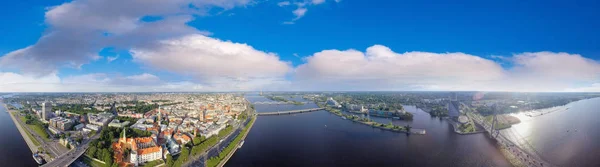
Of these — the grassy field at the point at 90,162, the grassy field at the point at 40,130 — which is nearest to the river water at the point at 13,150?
the grassy field at the point at 40,130

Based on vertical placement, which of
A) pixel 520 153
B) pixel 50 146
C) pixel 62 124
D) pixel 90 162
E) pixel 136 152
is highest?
pixel 62 124

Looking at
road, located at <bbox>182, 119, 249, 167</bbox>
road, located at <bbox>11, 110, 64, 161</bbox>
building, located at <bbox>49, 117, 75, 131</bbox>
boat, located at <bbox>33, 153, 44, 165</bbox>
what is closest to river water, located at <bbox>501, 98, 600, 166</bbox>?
road, located at <bbox>182, 119, 249, 167</bbox>

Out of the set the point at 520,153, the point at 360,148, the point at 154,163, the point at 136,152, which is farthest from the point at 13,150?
the point at 520,153

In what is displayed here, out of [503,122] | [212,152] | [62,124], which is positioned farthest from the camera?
[503,122]

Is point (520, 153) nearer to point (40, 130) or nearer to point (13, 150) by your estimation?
point (13, 150)

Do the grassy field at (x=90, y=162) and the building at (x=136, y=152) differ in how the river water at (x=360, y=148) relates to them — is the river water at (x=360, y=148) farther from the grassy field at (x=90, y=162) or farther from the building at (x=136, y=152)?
the grassy field at (x=90, y=162)

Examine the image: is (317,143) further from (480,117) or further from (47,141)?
(480,117)

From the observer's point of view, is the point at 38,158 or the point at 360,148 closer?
the point at 38,158

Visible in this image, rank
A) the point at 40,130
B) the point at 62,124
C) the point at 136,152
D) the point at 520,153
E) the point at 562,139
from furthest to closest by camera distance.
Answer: the point at 62,124
the point at 40,130
the point at 562,139
the point at 520,153
the point at 136,152
